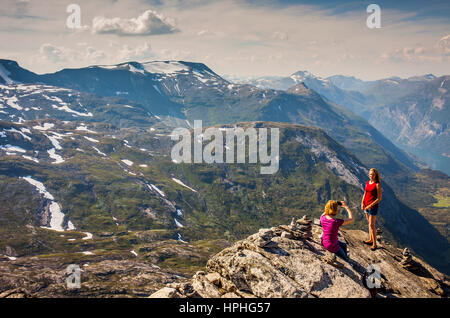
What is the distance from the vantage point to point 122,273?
18738 centimetres

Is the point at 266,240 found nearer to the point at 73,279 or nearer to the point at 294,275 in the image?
the point at 294,275

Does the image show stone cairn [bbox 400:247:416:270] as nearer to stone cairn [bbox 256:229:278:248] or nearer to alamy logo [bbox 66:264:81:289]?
stone cairn [bbox 256:229:278:248]

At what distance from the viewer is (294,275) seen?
70.6 ft

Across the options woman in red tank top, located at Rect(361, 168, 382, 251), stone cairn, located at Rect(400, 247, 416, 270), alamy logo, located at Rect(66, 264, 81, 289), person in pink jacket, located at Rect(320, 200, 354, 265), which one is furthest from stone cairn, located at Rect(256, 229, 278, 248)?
alamy logo, located at Rect(66, 264, 81, 289)

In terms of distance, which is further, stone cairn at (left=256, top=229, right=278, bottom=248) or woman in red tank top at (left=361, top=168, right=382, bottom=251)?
woman in red tank top at (left=361, top=168, right=382, bottom=251)

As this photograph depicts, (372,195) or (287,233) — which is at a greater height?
(372,195)

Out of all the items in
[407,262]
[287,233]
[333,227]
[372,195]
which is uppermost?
[372,195]

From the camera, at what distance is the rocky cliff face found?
801 inches

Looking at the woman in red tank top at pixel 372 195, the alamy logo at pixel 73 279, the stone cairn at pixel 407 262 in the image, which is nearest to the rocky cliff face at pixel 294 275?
the stone cairn at pixel 407 262

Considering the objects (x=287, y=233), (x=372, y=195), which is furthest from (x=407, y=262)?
(x=287, y=233)

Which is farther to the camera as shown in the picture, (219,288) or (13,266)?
(13,266)
